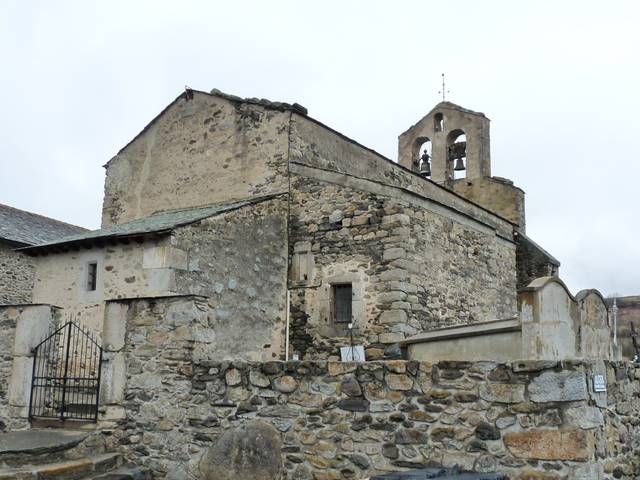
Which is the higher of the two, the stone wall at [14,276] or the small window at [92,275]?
the stone wall at [14,276]

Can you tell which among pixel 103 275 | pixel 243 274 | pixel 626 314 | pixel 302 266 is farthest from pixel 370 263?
pixel 626 314

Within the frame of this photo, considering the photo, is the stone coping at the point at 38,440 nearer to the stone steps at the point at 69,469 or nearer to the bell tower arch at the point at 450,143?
the stone steps at the point at 69,469

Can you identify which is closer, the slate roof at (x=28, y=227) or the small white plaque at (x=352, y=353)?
the small white plaque at (x=352, y=353)

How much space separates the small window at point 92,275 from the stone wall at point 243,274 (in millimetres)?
Answer: 1844

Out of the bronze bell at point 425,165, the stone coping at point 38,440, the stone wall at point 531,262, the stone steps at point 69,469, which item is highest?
the bronze bell at point 425,165

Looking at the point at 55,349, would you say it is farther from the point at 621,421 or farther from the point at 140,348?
the point at 621,421

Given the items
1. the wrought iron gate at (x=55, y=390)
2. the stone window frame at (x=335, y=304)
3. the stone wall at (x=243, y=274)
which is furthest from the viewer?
the stone window frame at (x=335, y=304)

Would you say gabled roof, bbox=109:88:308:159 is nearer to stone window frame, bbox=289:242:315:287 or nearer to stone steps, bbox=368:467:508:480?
stone window frame, bbox=289:242:315:287

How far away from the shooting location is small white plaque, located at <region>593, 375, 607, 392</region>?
20.0ft

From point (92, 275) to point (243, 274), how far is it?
2641mm

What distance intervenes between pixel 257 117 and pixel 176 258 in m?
4.70

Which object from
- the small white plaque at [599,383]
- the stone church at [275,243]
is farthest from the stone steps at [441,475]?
the stone church at [275,243]

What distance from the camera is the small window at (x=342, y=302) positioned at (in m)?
12.9

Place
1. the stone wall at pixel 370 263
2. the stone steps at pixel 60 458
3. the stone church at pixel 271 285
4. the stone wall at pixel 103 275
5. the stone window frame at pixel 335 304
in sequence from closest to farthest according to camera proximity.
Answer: the stone church at pixel 271 285
the stone steps at pixel 60 458
the stone wall at pixel 103 275
the stone wall at pixel 370 263
the stone window frame at pixel 335 304
